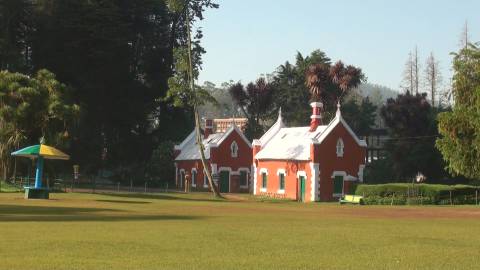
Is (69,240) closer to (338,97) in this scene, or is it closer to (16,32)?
(16,32)

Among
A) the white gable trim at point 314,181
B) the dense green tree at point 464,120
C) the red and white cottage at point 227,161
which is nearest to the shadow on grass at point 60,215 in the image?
the dense green tree at point 464,120

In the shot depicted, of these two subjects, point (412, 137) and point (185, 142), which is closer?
point (412, 137)

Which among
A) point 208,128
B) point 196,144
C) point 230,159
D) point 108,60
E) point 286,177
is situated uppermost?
point 108,60

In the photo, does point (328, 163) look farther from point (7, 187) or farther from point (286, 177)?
point (7, 187)

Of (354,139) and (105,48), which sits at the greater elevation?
(105,48)

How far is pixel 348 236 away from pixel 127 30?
56.7m

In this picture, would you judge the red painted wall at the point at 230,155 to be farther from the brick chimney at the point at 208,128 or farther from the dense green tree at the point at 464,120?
the dense green tree at the point at 464,120

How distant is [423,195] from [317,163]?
9954 millimetres

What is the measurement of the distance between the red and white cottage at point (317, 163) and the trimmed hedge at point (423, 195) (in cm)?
660

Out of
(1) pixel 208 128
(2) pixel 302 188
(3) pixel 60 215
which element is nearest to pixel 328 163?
(2) pixel 302 188

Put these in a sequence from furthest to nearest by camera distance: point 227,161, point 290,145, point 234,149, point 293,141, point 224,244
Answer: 1. point 234,149
2. point 227,161
3. point 293,141
4. point 290,145
5. point 224,244

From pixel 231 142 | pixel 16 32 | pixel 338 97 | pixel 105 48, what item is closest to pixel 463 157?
pixel 231 142

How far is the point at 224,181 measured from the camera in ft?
235

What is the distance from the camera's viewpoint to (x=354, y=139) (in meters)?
61.4
